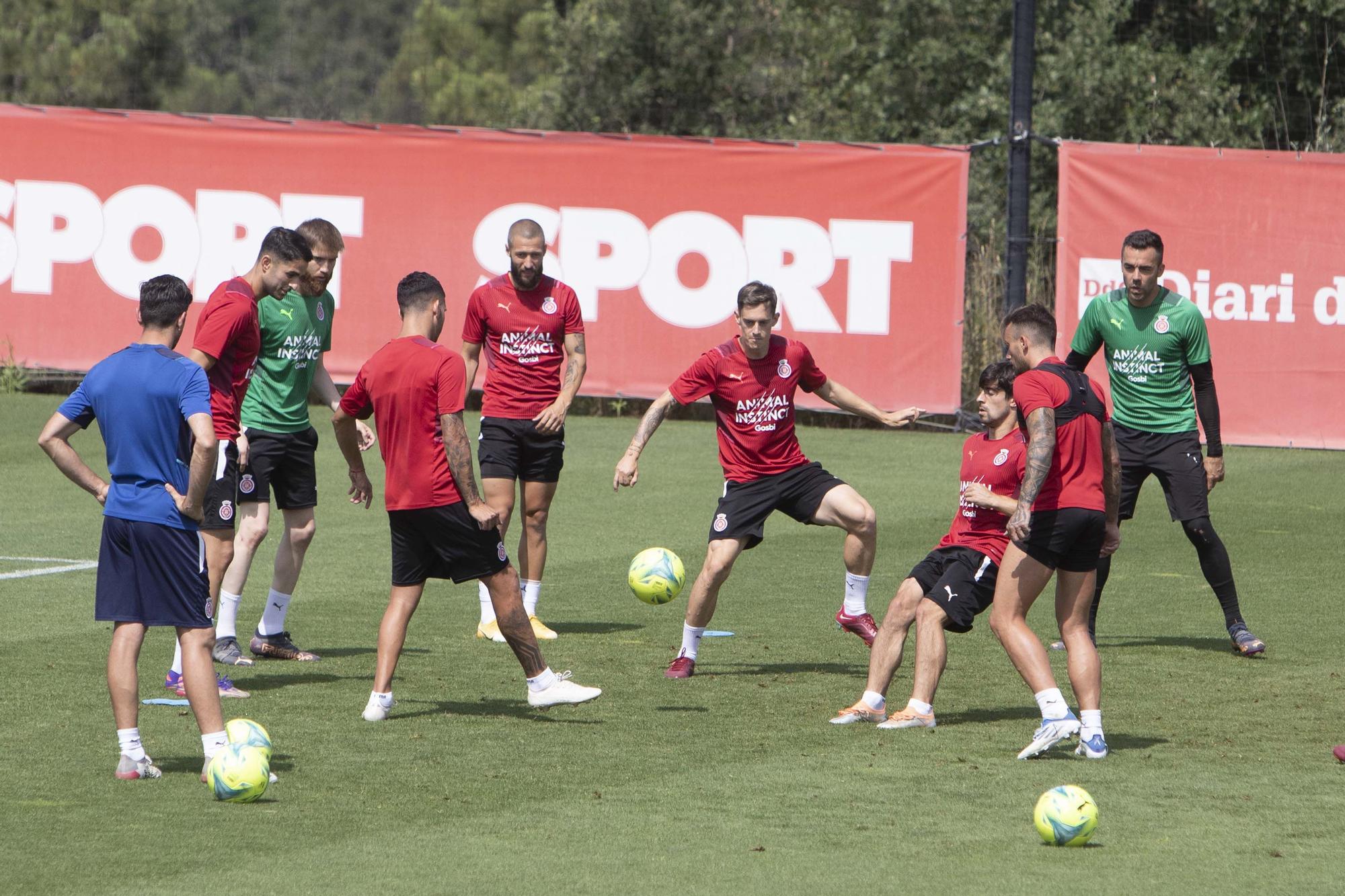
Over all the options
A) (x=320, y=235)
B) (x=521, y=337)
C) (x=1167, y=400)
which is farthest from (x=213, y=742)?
(x=1167, y=400)

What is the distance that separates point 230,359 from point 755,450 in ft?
8.73

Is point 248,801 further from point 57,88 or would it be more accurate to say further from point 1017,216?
point 57,88

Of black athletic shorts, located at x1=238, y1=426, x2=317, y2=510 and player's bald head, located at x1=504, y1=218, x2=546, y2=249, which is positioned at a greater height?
player's bald head, located at x1=504, y1=218, x2=546, y2=249

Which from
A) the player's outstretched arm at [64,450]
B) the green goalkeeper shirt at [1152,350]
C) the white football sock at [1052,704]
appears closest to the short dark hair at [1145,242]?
the green goalkeeper shirt at [1152,350]

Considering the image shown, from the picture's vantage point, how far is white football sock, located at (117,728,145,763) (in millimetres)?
6551

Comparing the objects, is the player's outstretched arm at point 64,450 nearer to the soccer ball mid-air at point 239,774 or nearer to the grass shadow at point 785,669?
the soccer ball mid-air at point 239,774

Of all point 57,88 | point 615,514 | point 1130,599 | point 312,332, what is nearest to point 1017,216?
point 615,514

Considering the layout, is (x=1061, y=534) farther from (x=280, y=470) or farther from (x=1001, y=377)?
(x=280, y=470)

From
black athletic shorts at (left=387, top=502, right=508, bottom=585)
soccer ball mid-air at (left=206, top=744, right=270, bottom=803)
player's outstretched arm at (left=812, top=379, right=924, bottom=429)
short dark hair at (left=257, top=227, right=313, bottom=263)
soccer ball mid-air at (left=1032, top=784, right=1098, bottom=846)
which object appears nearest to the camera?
soccer ball mid-air at (left=1032, top=784, right=1098, bottom=846)

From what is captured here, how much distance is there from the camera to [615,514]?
14.4 meters

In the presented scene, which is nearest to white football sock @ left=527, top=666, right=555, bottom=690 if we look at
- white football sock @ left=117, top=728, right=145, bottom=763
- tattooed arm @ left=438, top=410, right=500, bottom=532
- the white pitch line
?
tattooed arm @ left=438, top=410, right=500, bottom=532

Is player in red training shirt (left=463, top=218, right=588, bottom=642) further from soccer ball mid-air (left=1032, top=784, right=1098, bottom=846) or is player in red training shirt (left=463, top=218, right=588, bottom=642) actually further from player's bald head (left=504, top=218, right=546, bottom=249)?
soccer ball mid-air (left=1032, top=784, right=1098, bottom=846)

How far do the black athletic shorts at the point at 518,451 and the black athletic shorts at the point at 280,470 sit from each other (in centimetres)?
110

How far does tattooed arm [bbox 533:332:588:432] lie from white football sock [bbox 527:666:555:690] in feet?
6.87
